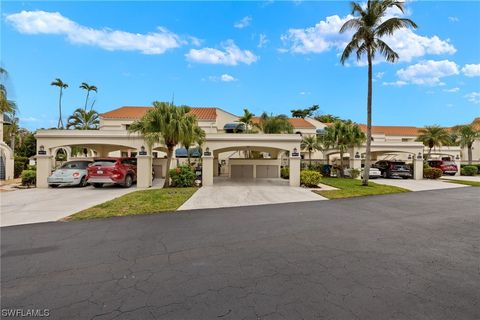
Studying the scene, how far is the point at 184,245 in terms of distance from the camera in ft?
17.3

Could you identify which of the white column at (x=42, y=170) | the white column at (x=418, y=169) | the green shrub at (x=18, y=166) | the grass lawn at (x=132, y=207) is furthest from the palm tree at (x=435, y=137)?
the green shrub at (x=18, y=166)

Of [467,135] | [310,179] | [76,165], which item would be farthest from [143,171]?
[467,135]

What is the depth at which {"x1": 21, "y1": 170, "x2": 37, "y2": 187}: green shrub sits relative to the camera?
641 inches

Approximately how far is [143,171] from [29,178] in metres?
7.33

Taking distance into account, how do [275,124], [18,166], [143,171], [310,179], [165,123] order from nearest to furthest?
[165,123] < [143,171] < [310,179] < [18,166] < [275,124]

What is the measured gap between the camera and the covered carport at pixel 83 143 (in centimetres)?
1606

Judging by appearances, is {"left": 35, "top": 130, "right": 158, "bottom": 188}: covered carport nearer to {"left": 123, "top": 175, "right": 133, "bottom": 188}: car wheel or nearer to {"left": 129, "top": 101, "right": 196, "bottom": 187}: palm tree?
{"left": 123, "top": 175, "right": 133, "bottom": 188}: car wheel

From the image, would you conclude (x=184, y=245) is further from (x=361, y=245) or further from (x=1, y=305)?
(x=361, y=245)

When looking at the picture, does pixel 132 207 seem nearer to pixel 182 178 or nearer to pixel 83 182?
pixel 182 178

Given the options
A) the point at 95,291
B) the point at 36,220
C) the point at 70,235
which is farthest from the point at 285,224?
the point at 36,220

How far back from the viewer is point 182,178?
16.0 meters

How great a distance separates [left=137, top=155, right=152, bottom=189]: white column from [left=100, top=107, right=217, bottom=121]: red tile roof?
16072 millimetres

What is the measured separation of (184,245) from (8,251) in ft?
11.1

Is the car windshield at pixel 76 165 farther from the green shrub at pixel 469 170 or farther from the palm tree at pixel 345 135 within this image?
the green shrub at pixel 469 170
